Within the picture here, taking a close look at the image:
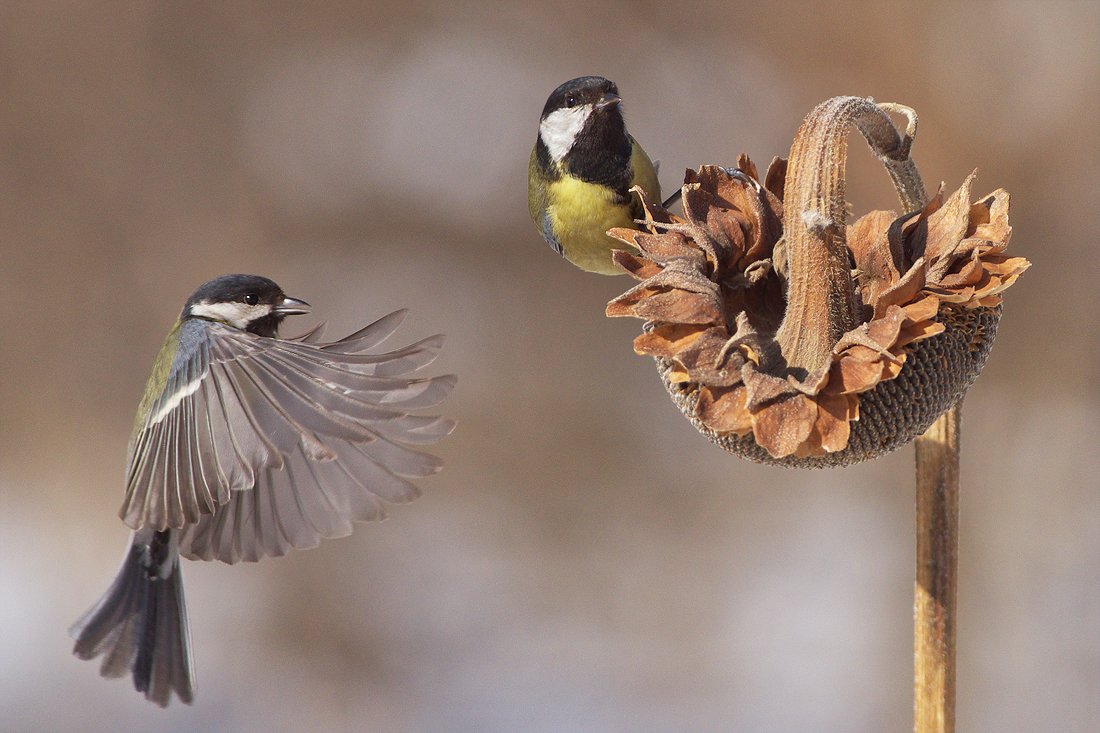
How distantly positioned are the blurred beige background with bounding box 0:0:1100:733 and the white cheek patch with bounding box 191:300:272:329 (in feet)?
5.99

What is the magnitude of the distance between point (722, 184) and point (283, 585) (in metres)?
3.11

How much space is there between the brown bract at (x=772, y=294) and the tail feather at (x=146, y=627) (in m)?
1.56

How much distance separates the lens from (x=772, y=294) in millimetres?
1200

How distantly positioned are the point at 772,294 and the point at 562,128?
58 centimetres

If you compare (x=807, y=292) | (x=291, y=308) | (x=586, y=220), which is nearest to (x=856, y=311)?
(x=807, y=292)

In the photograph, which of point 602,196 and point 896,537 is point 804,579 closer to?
point 896,537

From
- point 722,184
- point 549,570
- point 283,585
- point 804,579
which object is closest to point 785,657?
point 804,579

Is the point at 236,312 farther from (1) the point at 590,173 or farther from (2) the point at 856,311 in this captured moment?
(2) the point at 856,311

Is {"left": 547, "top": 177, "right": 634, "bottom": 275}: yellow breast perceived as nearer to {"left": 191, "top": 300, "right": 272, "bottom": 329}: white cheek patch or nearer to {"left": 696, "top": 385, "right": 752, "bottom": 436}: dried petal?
{"left": 696, "top": 385, "right": 752, "bottom": 436}: dried petal

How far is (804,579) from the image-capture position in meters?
3.77

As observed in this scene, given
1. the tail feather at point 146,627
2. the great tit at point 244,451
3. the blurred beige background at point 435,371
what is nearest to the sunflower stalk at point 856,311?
the great tit at point 244,451

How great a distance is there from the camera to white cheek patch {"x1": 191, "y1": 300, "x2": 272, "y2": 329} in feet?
6.79

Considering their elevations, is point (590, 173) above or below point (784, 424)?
above

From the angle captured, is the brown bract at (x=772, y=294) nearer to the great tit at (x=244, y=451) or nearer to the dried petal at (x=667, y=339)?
the dried petal at (x=667, y=339)
